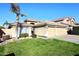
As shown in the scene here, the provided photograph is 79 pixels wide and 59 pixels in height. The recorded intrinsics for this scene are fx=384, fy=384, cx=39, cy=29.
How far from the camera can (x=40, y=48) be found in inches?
355

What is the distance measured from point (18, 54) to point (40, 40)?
2.07 ft

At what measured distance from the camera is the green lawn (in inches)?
353

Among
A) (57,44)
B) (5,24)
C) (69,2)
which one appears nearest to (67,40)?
(57,44)

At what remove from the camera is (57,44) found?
29.9ft

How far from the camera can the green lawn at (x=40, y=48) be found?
896 centimetres

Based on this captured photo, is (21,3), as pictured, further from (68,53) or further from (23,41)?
(68,53)

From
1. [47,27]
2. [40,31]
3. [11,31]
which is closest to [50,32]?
[47,27]

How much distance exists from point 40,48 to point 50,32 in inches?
20.6

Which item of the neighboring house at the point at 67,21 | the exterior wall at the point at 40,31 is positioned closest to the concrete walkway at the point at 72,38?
the neighboring house at the point at 67,21

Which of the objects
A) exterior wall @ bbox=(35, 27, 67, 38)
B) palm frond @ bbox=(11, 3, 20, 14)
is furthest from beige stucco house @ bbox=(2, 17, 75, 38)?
palm frond @ bbox=(11, 3, 20, 14)

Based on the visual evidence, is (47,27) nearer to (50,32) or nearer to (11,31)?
(50,32)

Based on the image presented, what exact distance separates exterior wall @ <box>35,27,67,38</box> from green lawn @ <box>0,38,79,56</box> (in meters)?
0.17

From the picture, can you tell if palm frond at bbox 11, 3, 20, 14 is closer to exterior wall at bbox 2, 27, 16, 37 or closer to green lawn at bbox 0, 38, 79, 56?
exterior wall at bbox 2, 27, 16, 37

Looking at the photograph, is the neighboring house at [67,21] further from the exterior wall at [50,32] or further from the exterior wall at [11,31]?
the exterior wall at [11,31]
